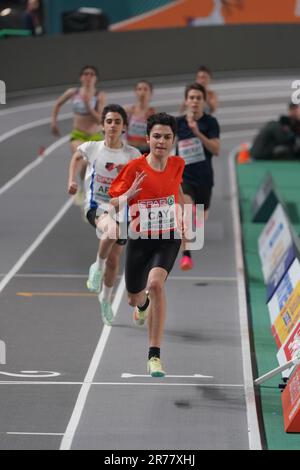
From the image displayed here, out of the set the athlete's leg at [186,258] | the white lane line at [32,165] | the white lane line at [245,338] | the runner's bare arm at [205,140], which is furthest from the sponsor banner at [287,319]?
the white lane line at [32,165]

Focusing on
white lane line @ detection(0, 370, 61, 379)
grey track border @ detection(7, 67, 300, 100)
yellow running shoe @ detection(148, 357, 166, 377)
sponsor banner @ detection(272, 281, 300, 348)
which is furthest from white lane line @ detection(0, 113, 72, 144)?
yellow running shoe @ detection(148, 357, 166, 377)

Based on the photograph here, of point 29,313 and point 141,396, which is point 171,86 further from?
point 141,396

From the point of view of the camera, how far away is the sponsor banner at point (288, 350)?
10984mm

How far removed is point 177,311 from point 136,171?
11.5ft

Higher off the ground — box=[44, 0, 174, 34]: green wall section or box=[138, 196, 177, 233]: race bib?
box=[44, 0, 174, 34]: green wall section

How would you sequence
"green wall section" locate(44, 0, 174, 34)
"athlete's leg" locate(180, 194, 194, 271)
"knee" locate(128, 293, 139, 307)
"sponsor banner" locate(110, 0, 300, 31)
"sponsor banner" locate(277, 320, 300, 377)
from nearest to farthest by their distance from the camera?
"sponsor banner" locate(277, 320, 300, 377)
"knee" locate(128, 293, 139, 307)
"athlete's leg" locate(180, 194, 194, 271)
"green wall section" locate(44, 0, 174, 34)
"sponsor banner" locate(110, 0, 300, 31)

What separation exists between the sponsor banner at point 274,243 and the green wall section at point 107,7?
659 inches

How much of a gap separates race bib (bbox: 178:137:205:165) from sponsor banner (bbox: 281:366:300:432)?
15.6 feet

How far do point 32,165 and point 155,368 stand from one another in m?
14.2

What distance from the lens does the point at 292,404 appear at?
32.4ft

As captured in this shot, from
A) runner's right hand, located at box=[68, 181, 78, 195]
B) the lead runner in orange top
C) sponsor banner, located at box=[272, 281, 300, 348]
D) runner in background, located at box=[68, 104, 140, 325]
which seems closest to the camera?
the lead runner in orange top

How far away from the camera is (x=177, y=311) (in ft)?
45.2

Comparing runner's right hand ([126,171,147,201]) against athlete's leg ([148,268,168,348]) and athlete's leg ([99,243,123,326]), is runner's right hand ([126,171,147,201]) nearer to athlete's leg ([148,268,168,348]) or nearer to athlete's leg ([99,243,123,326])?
athlete's leg ([148,268,168,348])

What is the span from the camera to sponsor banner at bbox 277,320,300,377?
432 inches
